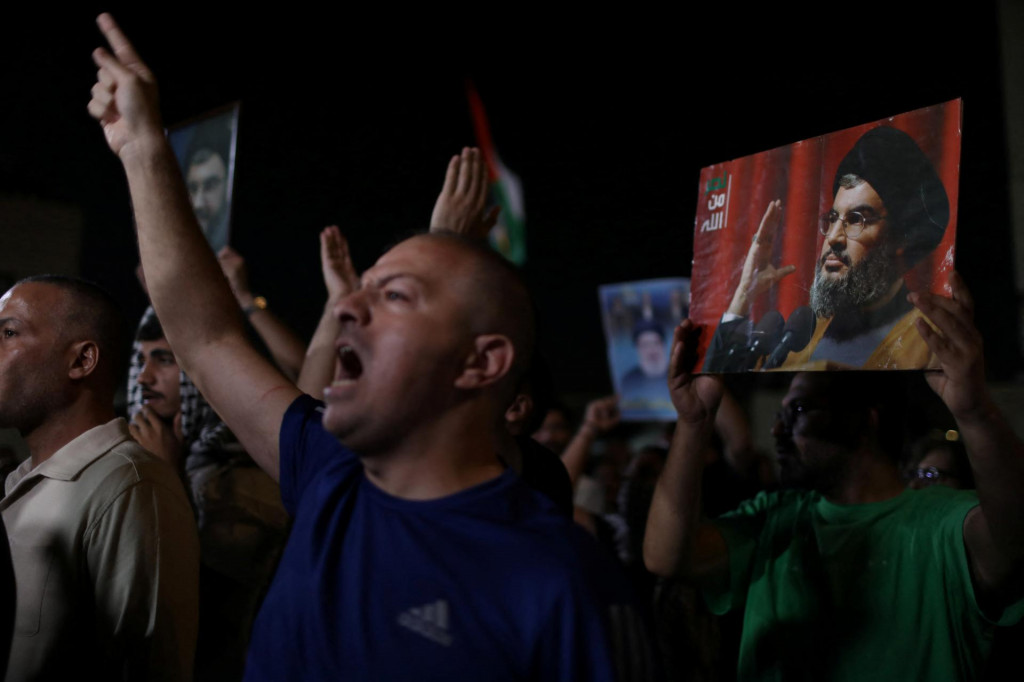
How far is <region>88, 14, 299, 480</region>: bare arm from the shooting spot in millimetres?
1910

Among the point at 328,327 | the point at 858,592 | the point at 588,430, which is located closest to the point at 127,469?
the point at 328,327

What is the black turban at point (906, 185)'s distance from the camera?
1888 millimetres

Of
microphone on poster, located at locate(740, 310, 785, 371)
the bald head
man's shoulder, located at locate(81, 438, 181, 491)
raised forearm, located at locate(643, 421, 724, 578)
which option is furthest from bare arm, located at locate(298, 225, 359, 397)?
microphone on poster, located at locate(740, 310, 785, 371)

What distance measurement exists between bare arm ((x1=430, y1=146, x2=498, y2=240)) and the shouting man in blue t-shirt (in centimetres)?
38

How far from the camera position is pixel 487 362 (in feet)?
5.48

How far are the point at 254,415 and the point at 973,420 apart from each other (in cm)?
159

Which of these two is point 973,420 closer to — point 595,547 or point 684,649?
point 595,547

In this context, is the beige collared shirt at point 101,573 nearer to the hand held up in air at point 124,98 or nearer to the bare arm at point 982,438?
the hand held up in air at point 124,98

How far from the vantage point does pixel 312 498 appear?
170cm

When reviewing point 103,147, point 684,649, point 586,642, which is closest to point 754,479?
point 684,649

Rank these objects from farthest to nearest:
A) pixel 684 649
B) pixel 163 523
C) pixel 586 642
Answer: pixel 684 649, pixel 163 523, pixel 586 642

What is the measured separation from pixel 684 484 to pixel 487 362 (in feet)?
3.52

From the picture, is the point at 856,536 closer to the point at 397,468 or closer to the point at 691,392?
the point at 691,392

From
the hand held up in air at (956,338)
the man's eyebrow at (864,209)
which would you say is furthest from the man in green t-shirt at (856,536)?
the man's eyebrow at (864,209)
